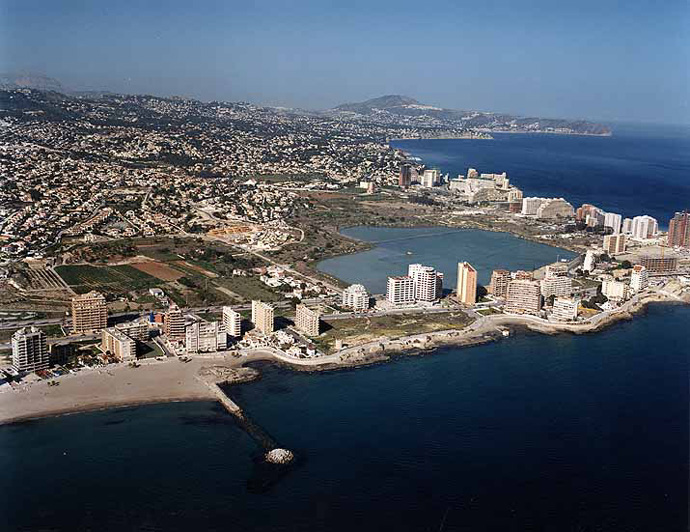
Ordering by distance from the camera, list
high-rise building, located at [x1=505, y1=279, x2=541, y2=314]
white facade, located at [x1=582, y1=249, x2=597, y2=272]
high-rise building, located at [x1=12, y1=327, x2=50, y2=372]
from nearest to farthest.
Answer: high-rise building, located at [x1=12, y1=327, x2=50, y2=372] → high-rise building, located at [x1=505, y1=279, x2=541, y2=314] → white facade, located at [x1=582, y1=249, x2=597, y2=272]

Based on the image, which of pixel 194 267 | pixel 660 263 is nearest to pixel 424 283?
pixel 194 267

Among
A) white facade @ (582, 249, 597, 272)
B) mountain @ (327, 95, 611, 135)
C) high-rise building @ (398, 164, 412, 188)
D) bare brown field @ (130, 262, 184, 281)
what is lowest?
bare brown field @ (130, 262, 184, 281)

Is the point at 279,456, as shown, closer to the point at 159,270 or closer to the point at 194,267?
the point at 159,270

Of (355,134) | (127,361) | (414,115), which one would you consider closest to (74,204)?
(127,361)

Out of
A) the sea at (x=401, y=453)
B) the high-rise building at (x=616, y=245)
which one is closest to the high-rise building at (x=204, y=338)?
the sea at (x=401, y=453)

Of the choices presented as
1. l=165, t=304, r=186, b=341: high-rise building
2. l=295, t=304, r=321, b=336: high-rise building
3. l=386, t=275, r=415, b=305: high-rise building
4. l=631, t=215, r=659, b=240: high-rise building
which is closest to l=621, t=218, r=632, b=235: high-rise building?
l=631, t=215, r=659, b=240: high-rise building

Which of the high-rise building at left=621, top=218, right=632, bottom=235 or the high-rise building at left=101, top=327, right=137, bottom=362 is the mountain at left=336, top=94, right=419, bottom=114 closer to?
the high-rise building at left=621, top=218, right=632, bottom=235
